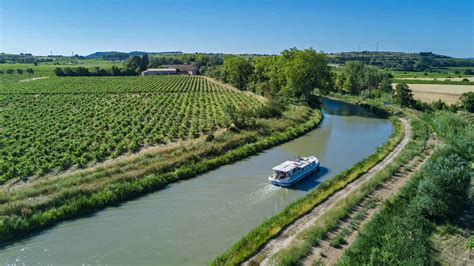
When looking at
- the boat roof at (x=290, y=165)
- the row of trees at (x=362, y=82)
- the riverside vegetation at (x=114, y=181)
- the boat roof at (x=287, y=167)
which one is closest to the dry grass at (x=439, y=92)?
the row of trees at (x=362, y=82)

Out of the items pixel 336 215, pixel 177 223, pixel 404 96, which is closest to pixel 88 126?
pixel 177 223

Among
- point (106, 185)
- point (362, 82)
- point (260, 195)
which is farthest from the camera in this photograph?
point (362, 82)

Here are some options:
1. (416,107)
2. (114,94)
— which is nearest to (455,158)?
(416,107)

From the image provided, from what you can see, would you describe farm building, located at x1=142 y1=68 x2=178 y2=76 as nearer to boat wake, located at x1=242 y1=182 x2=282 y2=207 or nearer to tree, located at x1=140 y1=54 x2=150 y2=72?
tree, located at x1=140 y1=54 x2=150 y2=72

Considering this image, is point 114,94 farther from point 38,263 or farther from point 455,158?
point 455,158

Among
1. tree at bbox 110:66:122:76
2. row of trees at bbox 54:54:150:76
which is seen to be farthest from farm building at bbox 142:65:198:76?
tree at bbox 110:66:122:76

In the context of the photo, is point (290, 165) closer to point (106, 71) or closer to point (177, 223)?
point (177, 223)
